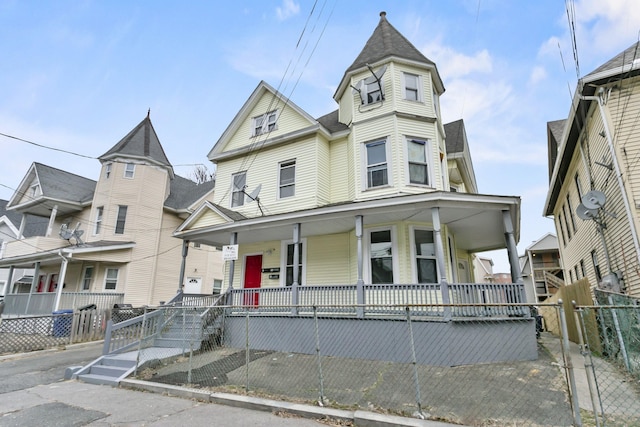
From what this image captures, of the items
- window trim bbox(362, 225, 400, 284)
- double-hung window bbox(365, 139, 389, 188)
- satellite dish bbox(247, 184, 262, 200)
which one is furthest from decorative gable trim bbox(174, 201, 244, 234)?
double-hung window bbox(365, 139, 389, 188)

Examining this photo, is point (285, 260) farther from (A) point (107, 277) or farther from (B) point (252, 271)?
(A) point (107, 277)

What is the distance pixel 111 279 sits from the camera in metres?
17.4

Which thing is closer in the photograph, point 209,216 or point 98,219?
point 209,216

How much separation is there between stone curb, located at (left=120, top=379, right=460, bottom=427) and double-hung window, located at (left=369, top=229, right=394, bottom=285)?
5430mm

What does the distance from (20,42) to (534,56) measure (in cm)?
1612

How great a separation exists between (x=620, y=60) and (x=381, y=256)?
27.5 feet

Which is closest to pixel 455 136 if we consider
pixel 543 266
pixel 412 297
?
pixel 412 297

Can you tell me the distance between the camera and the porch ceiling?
8266mm

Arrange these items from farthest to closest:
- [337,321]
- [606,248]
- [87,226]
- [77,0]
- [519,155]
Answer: [87,226], [519,155], [77,0], [606,248], [337,321]

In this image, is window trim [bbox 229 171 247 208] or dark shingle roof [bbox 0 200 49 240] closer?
window trim [bbox 229 171 247 208]

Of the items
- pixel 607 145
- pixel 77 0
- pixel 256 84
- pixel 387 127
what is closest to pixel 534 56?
pixel 607 145

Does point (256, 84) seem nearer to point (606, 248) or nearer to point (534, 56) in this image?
point (534, 56)

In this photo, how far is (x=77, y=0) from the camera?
10570mm

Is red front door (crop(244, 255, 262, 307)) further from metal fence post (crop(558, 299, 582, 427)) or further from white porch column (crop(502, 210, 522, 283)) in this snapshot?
metal fence post (crop(558, 299, 582, 427))
